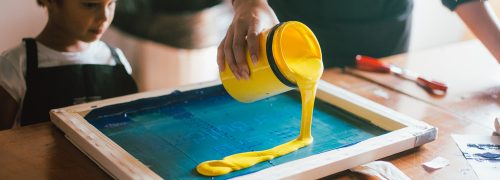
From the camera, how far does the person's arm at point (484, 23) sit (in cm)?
145

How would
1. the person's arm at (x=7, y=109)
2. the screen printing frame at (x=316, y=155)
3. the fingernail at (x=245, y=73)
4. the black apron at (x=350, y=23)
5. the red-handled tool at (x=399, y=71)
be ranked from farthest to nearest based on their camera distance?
the black apron at (x=350, y=23) < the red-handled tool at (x=399, y=71) < the person's arm at (x=7, y=109) < the fingernail at (x=245, y=73) < the screen printing frame at (x=316, y=155)

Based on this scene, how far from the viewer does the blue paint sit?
96 centimetres

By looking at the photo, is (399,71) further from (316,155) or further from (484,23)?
(316,155)

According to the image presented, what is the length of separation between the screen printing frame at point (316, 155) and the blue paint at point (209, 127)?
2 centimetres

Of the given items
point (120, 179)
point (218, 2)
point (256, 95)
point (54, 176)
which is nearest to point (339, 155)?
point (256, 95)

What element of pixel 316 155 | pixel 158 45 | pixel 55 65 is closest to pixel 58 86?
pixel 55 65

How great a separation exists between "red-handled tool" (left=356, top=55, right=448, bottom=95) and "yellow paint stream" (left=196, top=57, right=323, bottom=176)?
520mm

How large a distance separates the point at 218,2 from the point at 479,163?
86cm

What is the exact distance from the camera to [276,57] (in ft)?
3.03

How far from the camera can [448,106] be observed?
1303 millimetres

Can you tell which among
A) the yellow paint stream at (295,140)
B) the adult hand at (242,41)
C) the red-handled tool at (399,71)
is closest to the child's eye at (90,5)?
the adult hand at (242,41)

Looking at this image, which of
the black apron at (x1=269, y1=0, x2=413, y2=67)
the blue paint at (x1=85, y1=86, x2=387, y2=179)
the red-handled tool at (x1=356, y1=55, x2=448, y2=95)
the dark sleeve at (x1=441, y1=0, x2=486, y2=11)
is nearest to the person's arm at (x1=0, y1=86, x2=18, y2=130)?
the blue paint at (x1=85, y1=86, x2=387, y2=179)

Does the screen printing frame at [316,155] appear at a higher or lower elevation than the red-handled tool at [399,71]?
higher

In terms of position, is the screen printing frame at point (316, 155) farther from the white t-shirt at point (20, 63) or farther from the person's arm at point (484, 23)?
the person's arm at point (484, 23)
